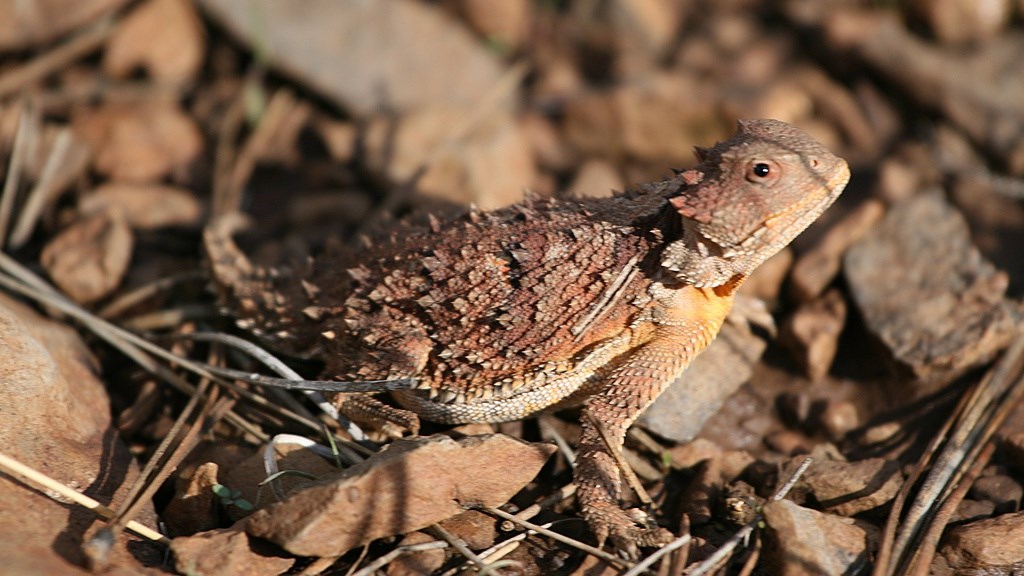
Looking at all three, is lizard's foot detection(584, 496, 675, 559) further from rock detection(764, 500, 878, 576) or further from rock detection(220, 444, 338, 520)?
rock detection(220, 444, 338, 520)

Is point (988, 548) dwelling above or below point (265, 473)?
above

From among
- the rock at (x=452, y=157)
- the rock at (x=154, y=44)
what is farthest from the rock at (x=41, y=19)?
the rock at (x=452, y=157)

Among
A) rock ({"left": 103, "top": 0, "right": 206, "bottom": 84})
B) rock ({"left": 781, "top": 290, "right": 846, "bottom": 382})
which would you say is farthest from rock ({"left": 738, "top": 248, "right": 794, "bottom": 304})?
rock ({"left": 103, "top": 0, "right": 206, "bottom": 84})

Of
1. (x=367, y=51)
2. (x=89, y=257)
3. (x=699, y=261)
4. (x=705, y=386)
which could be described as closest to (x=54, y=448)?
(x=89, y=257)

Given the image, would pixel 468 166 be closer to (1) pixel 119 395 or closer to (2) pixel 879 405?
(1) pixel 119 395

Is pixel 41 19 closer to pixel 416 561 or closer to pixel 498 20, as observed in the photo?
pixel 498 20

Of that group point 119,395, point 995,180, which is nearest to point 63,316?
point 119,395
